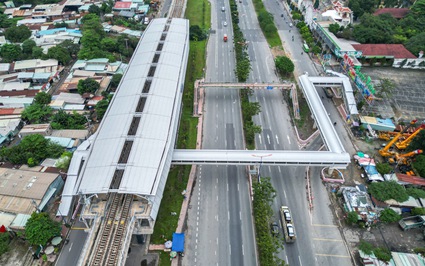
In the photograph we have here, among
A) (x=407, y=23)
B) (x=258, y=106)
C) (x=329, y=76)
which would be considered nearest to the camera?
(x=258, y=106)

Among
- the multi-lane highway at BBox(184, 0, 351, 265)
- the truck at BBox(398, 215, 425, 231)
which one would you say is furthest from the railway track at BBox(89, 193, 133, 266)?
the truck at BBox(398, 215, 425, 231)

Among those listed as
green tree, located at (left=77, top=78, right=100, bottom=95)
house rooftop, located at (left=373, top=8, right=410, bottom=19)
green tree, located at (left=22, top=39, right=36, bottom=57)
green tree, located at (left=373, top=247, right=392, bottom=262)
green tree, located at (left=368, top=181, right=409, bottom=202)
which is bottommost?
green tree, located at (left=373, top=247, right=392, bottom=262)

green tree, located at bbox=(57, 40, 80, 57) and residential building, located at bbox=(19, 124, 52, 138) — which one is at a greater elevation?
green tree, located at bbox=(57, 40, 80, 57)

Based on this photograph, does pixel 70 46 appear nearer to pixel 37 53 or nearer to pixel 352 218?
pixel 37 53

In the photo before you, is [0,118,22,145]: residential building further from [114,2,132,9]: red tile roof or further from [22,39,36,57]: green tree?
[114,2,132,9]: red tile roof

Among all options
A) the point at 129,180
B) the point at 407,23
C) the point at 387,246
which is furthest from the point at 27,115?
the point at 407,23

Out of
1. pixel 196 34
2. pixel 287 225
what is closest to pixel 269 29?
pixel 196 34

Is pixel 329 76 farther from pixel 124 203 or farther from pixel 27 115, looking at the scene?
pixel 27 115
